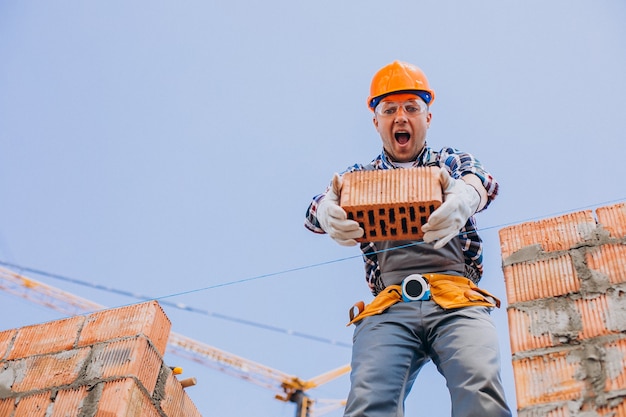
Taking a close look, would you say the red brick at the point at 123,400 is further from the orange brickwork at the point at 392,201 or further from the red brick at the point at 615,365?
the red brick at the point at 615,365

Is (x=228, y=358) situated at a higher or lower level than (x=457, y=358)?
higher

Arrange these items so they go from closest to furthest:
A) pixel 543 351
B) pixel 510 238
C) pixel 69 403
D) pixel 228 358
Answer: pixel 543 351
pixel 510 238
pixel 69 403
pixel 228 358

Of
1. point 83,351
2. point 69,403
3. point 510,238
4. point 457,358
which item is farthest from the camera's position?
point 83,351

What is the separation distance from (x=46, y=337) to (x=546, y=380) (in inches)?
92.3

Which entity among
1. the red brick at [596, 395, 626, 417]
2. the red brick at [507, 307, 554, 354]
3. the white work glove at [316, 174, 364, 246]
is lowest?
the red brick at [596, 395, 626, 417]

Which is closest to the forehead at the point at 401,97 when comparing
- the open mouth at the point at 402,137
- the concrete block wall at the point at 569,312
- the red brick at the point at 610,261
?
the open mouth at the point at 402,137

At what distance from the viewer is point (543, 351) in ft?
8.57

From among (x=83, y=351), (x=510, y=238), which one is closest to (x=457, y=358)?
(x=510, y=238)

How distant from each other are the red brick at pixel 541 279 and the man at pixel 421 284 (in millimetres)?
208

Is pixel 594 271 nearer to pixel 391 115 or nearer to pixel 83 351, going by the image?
pixel 391 115

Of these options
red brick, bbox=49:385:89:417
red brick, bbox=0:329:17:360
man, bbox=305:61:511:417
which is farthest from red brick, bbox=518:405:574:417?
red brick, bbox=0:329:17:360

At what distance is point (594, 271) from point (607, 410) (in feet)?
1.93

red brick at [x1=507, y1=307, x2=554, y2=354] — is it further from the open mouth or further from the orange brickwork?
the open mouth

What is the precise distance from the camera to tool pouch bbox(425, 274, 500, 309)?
304 cm
